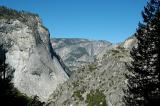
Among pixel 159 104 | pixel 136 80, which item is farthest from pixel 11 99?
pixel 159 104

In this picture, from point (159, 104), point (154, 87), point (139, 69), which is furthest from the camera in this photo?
point (139, 69)

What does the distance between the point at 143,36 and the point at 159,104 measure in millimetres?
16955

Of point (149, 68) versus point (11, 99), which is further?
point (11, 99)

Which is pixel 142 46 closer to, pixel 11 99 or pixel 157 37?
pixel 157 37

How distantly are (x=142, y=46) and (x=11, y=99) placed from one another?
56.4ft

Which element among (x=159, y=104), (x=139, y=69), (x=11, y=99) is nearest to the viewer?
(x=159, y=104)

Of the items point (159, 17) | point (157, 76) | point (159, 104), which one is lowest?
point (159, 104)

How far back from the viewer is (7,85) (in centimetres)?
4803

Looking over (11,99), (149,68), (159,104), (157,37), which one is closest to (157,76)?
Result: (149,68)

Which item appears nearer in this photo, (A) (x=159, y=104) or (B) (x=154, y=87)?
(A) (x=159, y=104)

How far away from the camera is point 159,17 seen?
143ft

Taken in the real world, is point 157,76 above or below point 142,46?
below

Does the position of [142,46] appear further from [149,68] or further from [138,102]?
[138,102]

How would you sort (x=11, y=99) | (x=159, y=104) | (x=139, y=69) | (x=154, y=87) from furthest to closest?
(x=11, y=99), (x=139, y=69), (x=154, y=87), (x=159, y=104)
